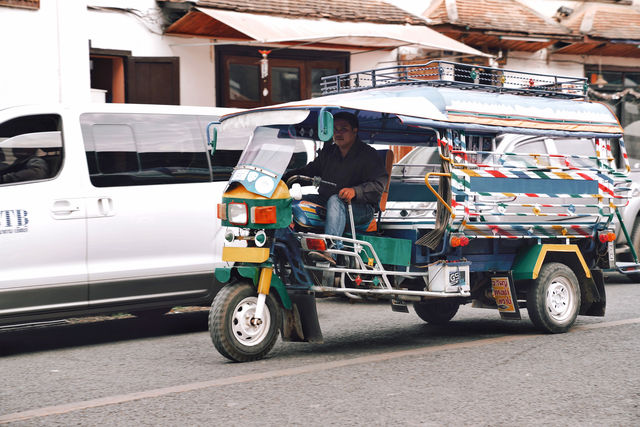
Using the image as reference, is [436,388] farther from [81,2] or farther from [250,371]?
[81,2]

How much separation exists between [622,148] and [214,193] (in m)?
3.82

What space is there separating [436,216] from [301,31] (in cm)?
815

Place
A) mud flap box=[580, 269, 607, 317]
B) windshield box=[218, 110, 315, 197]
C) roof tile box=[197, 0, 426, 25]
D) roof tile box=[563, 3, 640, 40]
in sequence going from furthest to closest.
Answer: roof tile box=[563, 3, 640, 40] → roof tile box=[197, 0, 426, 25] → mud flap box=[580, 269, 607, 317] → windshield box=[218, 110, 315, 197]

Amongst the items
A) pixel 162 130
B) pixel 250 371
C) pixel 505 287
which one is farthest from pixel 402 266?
pixel 162 130

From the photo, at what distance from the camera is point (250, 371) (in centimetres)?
677

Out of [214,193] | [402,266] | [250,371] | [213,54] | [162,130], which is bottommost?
[250,371]

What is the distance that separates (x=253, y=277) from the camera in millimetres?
7125

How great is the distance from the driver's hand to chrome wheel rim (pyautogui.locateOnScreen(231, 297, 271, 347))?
1.08m

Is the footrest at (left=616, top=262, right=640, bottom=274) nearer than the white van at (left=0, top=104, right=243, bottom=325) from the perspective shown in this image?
No

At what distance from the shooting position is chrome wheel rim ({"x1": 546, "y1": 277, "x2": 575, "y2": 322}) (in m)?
8.46

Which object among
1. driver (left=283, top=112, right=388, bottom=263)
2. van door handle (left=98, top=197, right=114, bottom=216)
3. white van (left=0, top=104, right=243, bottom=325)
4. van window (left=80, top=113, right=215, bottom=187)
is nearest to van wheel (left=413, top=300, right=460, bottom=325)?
driver (left=283, top=112, right=388, bottom=263)

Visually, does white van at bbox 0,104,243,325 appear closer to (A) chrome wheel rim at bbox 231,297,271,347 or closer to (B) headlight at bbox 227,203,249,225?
(B) headlight at bbox 227,203,249,225

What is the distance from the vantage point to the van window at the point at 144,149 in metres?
8.30

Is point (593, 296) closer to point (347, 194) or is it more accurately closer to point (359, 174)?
point (359, 174)
